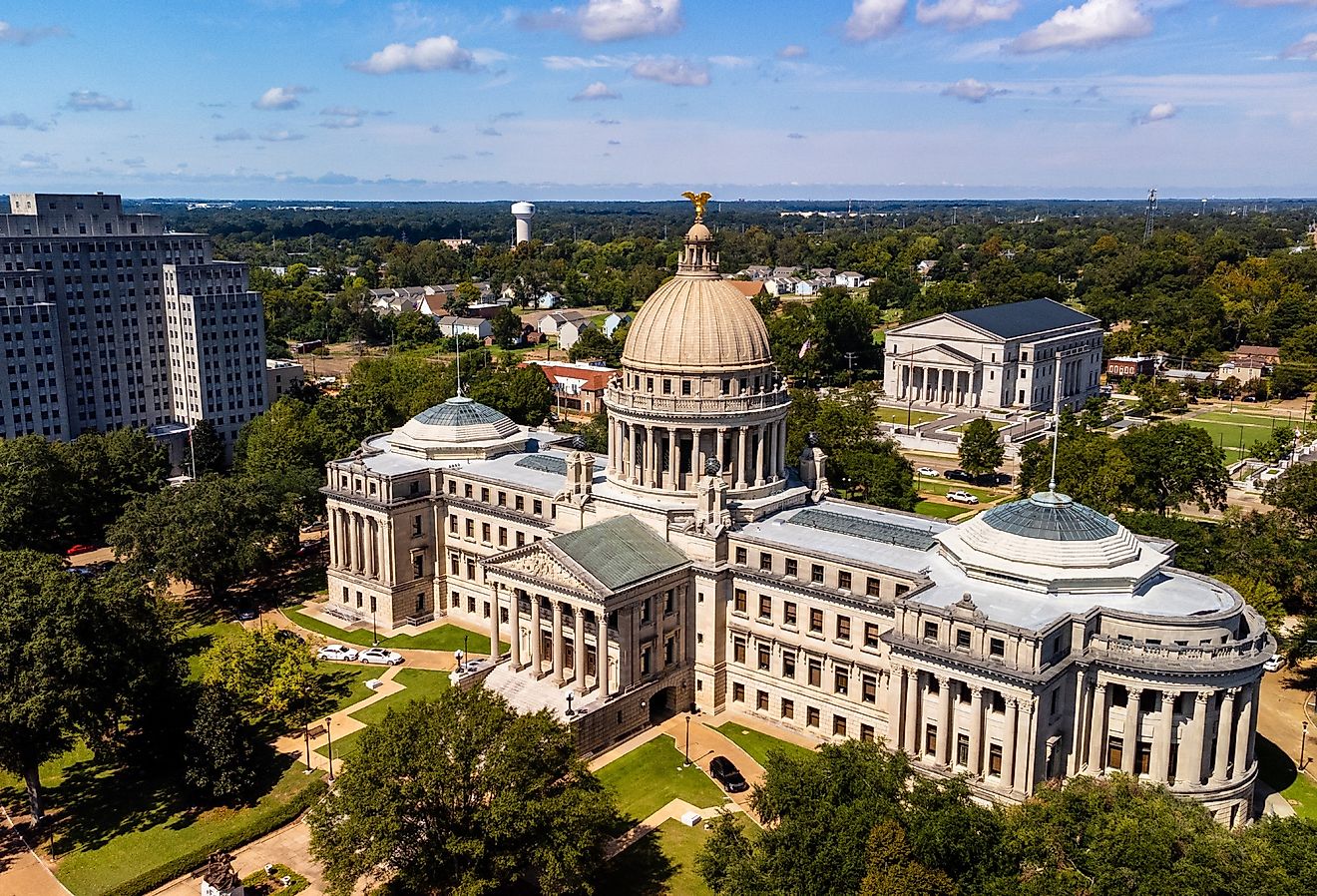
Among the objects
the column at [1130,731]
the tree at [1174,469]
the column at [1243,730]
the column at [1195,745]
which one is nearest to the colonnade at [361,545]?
the column at [1130,731]

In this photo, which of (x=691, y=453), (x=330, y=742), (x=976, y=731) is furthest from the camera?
(x=691, y=453)

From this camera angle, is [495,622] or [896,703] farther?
[495,622]

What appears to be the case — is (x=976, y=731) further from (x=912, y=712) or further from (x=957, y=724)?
(x=912, y=712)

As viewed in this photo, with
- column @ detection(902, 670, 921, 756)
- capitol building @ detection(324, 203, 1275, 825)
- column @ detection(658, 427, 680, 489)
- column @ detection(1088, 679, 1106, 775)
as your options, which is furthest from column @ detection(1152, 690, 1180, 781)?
column @ detection(658, 427, 680, 489)

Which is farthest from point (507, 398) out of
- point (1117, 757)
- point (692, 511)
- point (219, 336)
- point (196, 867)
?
point (1117, 757)

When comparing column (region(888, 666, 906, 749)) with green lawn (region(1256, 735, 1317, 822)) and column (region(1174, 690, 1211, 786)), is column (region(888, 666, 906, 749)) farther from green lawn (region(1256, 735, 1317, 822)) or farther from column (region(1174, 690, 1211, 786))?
green lawn (region(1256, 735, 1317, 822))

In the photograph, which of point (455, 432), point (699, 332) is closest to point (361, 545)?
point (455, 432)
